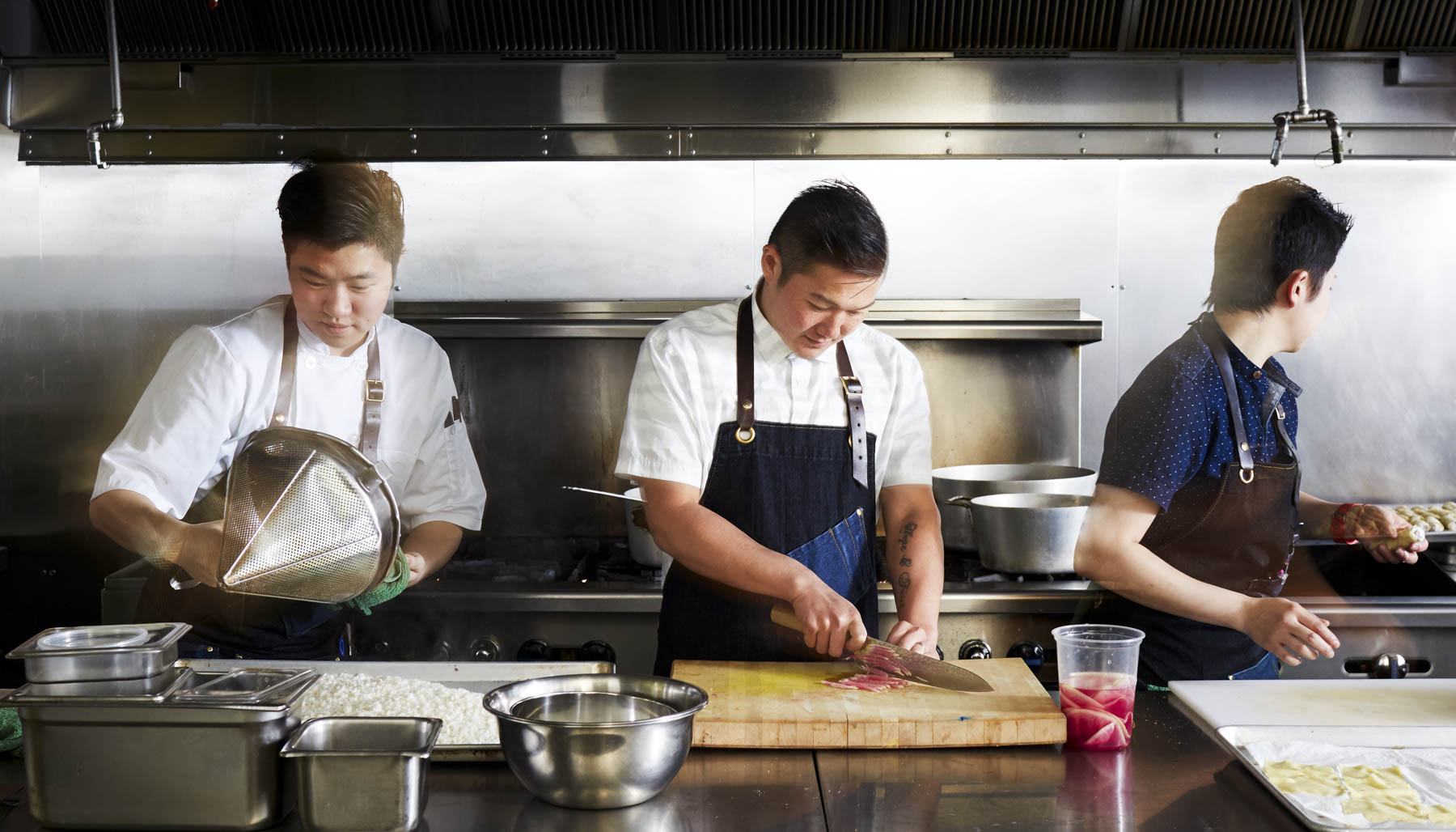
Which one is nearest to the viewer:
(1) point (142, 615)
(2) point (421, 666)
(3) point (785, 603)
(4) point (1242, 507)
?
(2) point (421, 666)

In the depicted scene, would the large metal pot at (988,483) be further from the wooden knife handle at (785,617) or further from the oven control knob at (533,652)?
the oven control knob at (533,652)

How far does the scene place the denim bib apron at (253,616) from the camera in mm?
2455

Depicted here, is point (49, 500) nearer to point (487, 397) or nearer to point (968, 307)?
point (487, 397)

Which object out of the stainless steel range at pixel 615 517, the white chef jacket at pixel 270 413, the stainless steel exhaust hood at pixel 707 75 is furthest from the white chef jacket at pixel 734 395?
the stainless steel exhaust hood at pixel 707 75

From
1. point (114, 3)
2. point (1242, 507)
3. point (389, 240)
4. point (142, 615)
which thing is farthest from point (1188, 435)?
point (114, 3)

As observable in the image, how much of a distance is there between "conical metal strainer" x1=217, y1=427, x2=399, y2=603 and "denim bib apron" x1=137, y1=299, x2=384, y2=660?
607 mm

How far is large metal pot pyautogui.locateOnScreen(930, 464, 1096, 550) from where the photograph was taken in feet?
9.35

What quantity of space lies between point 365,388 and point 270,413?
0.74 feet

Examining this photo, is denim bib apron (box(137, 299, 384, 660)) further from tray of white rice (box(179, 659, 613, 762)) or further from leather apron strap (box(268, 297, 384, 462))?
tray of white rice (box(179, 659, 613, 762))

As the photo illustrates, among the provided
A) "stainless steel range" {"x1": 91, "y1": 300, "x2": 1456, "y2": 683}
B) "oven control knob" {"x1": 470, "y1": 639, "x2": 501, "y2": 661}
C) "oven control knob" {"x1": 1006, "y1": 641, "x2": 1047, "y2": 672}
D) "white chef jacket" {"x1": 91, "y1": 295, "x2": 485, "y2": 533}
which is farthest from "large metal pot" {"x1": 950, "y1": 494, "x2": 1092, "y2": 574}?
"white chef jacket" {"x1": 91, "y1": 295, "x2": 485, "y2": 533}

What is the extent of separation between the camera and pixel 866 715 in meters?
1.64

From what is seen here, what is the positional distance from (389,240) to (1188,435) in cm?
203

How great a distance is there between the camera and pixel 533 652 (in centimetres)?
263

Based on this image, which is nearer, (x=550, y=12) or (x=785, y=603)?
(x=785, y=603)
